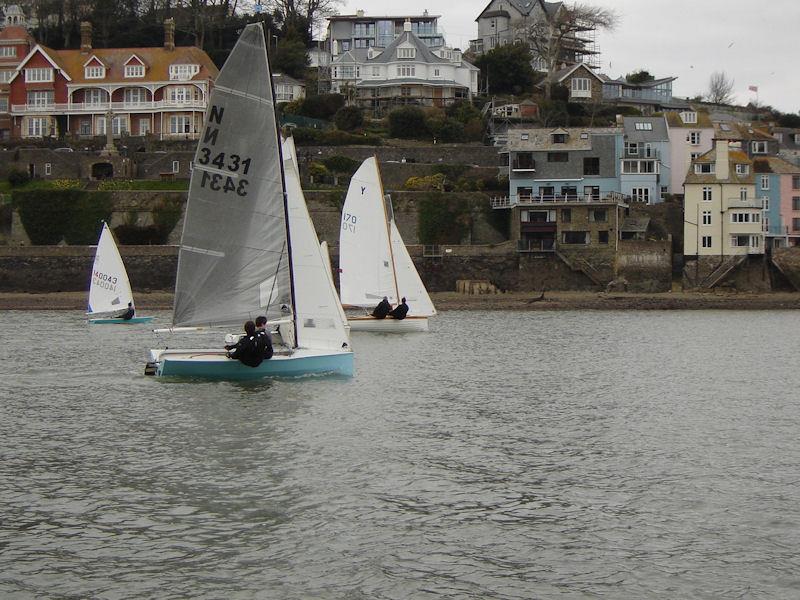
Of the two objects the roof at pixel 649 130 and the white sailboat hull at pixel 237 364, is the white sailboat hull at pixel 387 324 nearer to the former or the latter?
the white sailboat hull at pixel 237 364

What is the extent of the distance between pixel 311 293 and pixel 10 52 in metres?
79.4

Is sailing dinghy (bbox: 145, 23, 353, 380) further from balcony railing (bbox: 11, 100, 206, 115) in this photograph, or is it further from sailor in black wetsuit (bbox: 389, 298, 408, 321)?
balcony railing (bbox: 11, 100, 206, 115)

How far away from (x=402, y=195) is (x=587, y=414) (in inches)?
1995

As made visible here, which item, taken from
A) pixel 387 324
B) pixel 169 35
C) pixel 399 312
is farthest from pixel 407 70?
pixel 399 312

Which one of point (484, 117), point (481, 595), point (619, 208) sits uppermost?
point (484, 117)

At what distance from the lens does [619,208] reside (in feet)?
249

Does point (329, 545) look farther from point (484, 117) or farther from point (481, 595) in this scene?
point (484, 117)

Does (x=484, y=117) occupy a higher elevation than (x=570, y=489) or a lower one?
higher

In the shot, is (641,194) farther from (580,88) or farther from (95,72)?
(95,72)

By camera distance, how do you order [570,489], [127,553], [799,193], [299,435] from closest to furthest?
[127,553], [570,489], [299,435], [799,193]

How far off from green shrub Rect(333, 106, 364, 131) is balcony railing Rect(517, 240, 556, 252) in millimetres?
24752

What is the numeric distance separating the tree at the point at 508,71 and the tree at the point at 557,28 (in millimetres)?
2008

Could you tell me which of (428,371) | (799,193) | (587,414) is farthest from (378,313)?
(799,193)

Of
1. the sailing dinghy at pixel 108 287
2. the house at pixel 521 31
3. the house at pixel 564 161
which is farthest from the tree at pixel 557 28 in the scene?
the sailing dinghy at pixel 108 287
